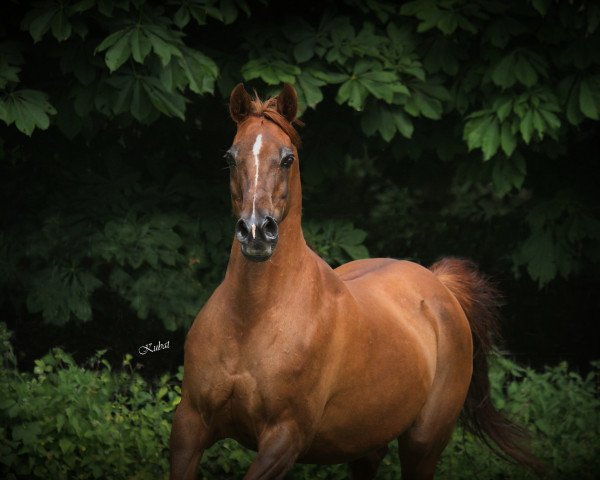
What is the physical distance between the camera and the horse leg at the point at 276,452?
439 cm

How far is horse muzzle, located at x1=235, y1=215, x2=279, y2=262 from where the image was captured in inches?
161

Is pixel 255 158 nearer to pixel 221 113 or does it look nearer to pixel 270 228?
pixel 270 228

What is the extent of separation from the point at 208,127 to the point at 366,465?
3.40m

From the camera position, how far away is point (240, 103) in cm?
466

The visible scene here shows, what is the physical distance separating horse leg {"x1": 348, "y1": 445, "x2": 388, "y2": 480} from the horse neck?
5.96 ft

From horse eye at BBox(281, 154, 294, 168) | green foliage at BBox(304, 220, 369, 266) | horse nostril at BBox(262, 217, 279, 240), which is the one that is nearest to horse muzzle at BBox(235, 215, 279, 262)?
horse nostril at BBox(262, 217, 279, 240)

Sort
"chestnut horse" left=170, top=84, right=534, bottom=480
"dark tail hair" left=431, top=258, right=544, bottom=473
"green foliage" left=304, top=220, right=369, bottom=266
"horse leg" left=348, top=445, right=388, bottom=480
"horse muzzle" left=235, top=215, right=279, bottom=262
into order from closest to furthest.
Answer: "horse muzzle" left=235, top=215, right=279, bottom=262 → "chestnut horse" left=170, top=84, right=534, bottom=480 → "horse leg" left=348, top=445, right=388, bottom=480 → "dark tail hair" left=431, top=258, right=544, bottom=473 → "green foliage" left=304, top=220, right=369, bottom=266

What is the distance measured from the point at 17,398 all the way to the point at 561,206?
13.9ft

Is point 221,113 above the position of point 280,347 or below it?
below

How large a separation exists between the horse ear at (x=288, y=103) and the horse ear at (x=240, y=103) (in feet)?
0.45
